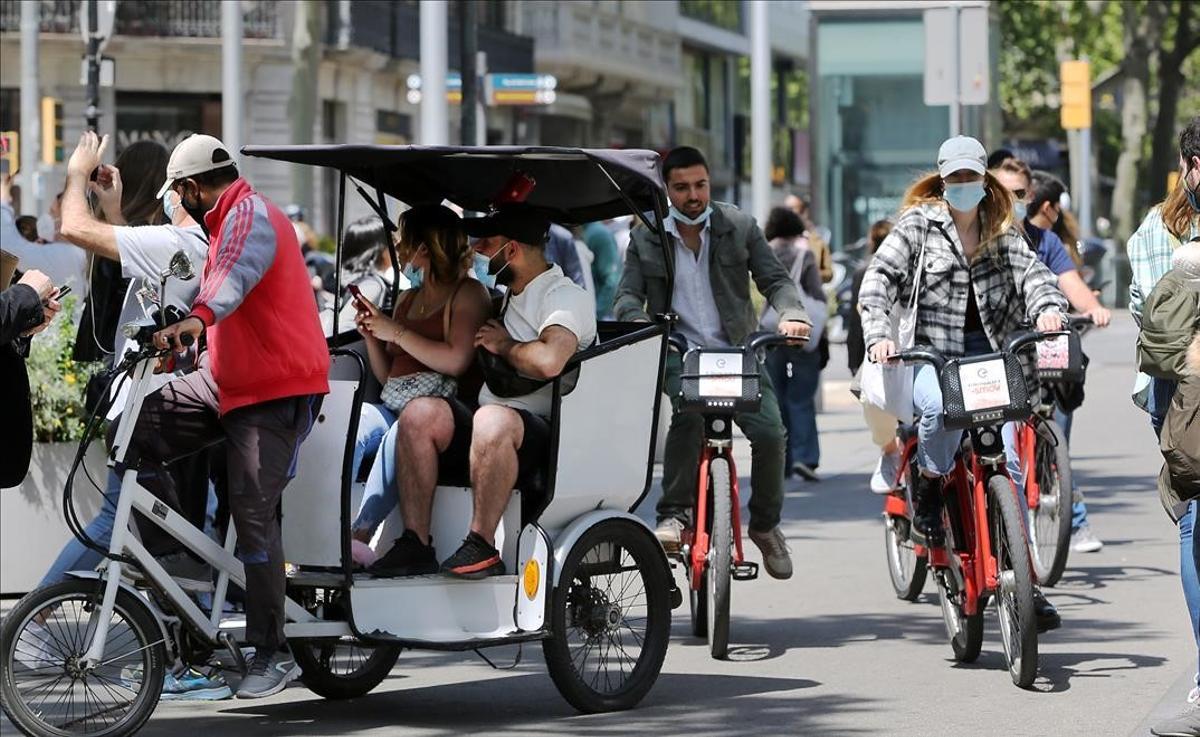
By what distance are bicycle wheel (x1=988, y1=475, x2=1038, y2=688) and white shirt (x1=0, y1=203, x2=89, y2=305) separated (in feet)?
20.3

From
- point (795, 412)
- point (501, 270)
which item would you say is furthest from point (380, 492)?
point (795, 412)

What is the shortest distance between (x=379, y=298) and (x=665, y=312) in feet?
10.6

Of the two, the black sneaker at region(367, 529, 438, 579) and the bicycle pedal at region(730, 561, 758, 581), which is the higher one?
the black sneaker at region(367, 529, 438, 579)

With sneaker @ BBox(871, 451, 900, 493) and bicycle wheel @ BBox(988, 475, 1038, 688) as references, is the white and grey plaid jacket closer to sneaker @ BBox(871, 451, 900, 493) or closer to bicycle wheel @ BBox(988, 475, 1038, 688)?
bicycle wheel @ BBox(988, 475, 1038, 688)

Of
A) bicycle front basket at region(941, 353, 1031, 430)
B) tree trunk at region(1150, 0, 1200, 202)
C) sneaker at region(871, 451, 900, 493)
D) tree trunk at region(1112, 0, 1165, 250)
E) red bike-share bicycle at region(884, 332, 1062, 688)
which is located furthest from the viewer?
tree trunk at region(1150, 0, 1200, 202)

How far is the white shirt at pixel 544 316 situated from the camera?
7.57 m

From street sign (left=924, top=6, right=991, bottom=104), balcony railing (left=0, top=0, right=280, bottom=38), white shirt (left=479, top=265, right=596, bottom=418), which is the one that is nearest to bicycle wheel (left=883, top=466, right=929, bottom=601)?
white shirt (left=479, top=265, right=596, bottom=418)

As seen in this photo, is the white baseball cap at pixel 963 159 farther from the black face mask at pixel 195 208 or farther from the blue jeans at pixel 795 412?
the blue jeans at pixel 795 412

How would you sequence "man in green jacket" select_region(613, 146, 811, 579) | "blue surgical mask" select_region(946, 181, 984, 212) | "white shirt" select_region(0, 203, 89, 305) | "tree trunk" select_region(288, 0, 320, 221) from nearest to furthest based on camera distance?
"blue surgical mask" select_region(946, 181, 984, 212) < "man in green jacket" select_region(613, 146, 811, 579) < "white shirt" select_region(0, 203, 89, 305) < "tree trunk" select_region(288, 0, 320, 221)

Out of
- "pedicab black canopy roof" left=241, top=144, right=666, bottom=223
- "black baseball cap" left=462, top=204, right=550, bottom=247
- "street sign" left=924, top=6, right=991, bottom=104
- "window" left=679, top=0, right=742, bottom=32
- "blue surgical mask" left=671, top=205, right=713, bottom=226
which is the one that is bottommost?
"black baseball cap" left=462, top=204, right=550, bottom=247

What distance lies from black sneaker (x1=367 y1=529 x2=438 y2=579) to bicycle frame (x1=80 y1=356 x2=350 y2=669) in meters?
0.23

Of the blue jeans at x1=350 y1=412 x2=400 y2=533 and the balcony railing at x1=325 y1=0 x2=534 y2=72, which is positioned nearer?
the blue jeans at x1=350 y1=412 x2=400 y2=533

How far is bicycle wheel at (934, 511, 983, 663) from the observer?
27.2ft

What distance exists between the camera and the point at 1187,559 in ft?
22.7
